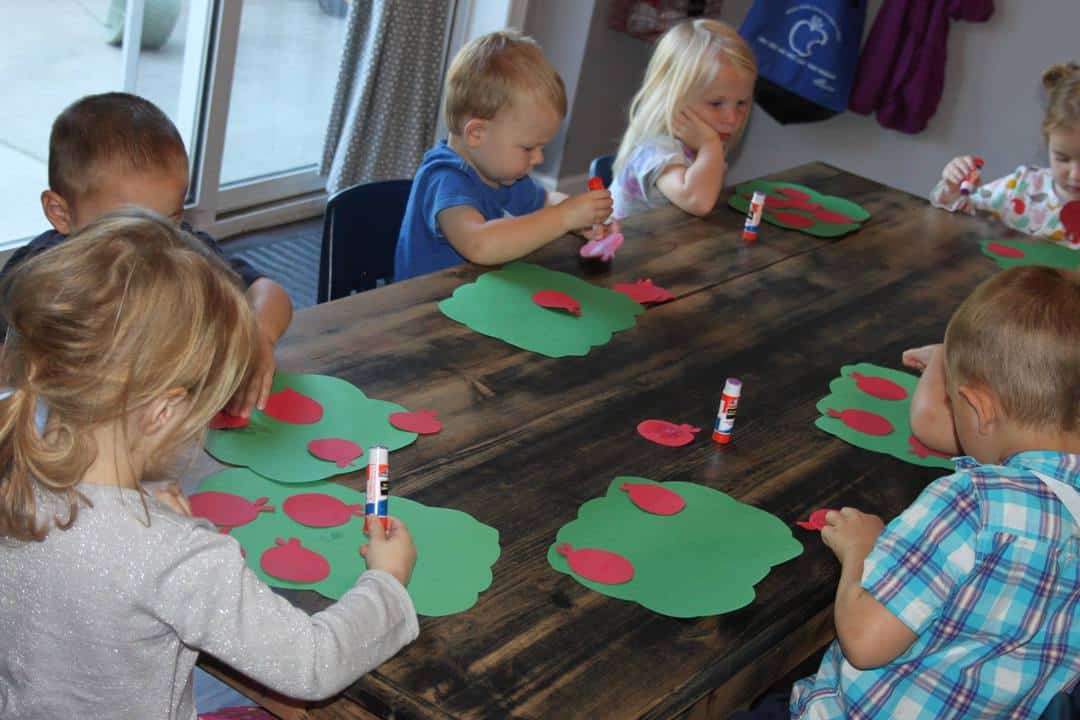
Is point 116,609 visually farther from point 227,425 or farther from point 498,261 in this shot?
point 498,261

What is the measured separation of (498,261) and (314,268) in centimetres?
190

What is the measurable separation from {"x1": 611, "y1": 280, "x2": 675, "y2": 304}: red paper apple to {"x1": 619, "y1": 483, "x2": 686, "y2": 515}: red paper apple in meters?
0.64

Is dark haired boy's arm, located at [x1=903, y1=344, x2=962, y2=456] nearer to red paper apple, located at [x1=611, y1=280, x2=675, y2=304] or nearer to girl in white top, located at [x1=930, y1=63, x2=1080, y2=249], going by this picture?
red paper apple, located at [x1=611, y1=280, x2=675, y2=304]

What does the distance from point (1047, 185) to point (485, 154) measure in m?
1.58

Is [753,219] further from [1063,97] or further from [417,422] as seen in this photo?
[417,422]

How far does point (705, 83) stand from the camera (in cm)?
294

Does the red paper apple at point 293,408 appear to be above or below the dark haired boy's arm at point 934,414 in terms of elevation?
below

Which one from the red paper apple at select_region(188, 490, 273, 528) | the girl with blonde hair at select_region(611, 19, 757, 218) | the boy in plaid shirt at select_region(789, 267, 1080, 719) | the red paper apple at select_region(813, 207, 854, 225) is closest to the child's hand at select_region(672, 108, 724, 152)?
the girl with blonde hair at select_region(611, 19, 757, 218)

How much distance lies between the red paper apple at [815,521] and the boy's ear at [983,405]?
226mm

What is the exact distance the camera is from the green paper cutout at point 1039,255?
2.91 meters

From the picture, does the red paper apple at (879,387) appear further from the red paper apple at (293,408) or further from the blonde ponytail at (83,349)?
the blonde ponytail at (83,349)

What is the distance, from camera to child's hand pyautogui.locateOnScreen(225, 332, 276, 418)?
1.66m

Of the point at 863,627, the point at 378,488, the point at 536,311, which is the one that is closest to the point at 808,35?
the point at 536,311

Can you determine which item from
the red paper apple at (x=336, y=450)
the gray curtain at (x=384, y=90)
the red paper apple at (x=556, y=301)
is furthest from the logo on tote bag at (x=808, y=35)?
the red paper apple at (x=336, y=450)
